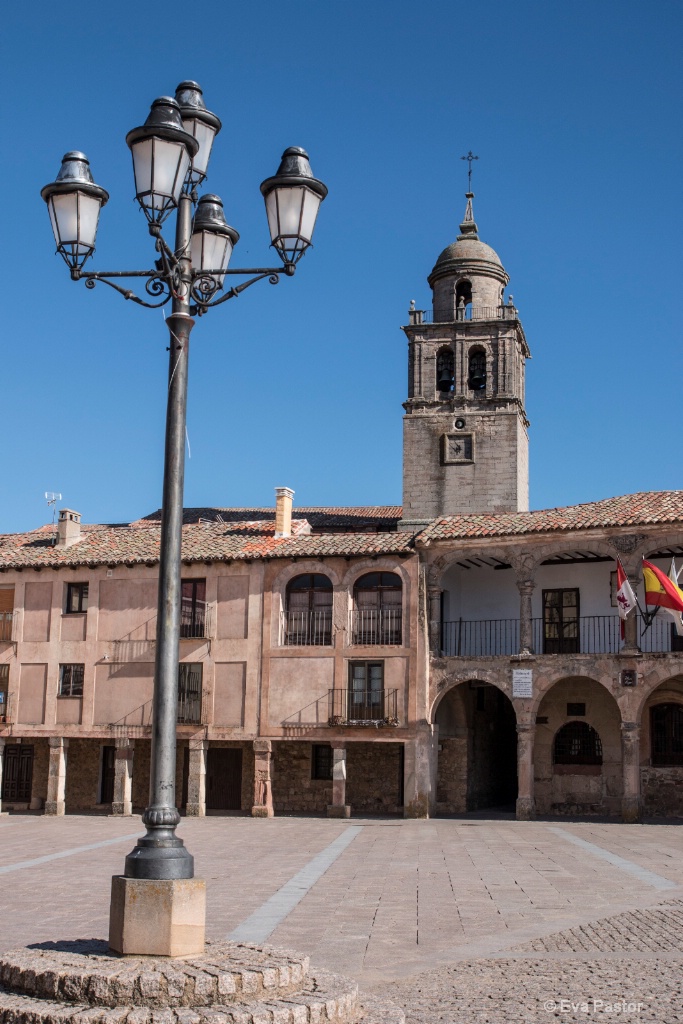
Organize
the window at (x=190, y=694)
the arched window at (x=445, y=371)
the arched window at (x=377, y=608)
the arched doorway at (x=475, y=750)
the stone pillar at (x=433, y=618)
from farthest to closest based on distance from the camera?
the arched window at (x=445, y=371) → the arched doorway at (x=475, y=750) → the window at (x=190, y=694) → the arched window at (x=377, y=608) → the stone pillar at (x=433, y=618)

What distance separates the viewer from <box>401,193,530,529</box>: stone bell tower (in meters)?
42.4

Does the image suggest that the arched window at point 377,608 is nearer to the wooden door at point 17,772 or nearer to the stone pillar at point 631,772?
the stone pillar at point 631,772

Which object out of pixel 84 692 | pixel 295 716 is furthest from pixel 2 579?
pixel 295 716

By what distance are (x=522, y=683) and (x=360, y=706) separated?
4621mm

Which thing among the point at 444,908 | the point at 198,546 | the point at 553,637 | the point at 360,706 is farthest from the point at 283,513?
the point at 444,908

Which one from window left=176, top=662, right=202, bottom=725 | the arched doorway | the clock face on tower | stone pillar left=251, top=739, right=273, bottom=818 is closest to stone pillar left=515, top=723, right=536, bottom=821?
the arched doorway

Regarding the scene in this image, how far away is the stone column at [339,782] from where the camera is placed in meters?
32.4

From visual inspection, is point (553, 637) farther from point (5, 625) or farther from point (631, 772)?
point (5, 625)

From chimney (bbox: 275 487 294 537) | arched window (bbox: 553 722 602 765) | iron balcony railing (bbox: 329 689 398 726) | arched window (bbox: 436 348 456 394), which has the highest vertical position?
arched window (bbox: 436 348 456 394)

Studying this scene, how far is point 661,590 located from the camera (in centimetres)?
2844

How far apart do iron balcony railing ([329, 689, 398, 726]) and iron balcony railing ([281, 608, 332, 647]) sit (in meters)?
1.62

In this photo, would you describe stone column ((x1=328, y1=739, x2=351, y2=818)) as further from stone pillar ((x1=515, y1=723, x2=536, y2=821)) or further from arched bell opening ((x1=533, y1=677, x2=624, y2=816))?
arched bell opening ((x1=533, y1=677, x2=624, y2=816))

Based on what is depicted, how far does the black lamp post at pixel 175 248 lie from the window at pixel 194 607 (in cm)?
2576

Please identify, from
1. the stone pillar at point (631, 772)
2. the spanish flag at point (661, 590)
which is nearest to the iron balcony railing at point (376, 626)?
the stone pillar at point (631, 772)
